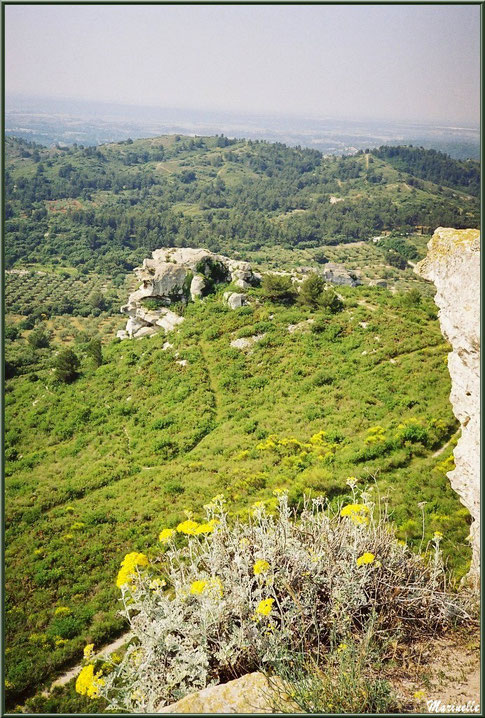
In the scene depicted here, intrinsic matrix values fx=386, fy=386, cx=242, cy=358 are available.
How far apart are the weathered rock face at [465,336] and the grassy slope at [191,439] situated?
58.3 inches

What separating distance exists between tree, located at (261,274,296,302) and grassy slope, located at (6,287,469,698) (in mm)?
1225

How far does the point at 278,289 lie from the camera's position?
21.7 metres

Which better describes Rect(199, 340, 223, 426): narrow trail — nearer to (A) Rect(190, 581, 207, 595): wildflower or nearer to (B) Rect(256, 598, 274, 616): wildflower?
(A) Rect(190, 581, 207, 595): wildflower

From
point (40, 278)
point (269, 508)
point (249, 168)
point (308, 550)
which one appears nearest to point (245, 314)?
point (269, 508)

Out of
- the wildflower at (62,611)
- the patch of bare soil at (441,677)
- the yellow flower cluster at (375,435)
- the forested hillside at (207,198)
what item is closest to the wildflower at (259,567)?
the patch of bare soil at (441,677)

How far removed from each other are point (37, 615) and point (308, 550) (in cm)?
649

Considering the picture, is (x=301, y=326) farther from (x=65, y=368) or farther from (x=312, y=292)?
(x=65, y=368)

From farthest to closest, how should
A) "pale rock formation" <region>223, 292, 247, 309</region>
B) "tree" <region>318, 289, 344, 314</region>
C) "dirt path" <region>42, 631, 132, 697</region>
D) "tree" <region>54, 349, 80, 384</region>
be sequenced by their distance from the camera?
1. "pale rock formation" <region>223, 292, 247, 309</region>
2. "tree" <region>54, 349, 80, 384</region>
3. "tree" <region>318, 289, 344, 314</region>
4. "dirt path" <region>42, 631, 132, 697</region>

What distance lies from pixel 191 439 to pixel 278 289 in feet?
35.7

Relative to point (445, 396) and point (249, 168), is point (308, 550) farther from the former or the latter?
point (249, 168)

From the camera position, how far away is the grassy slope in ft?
24.6

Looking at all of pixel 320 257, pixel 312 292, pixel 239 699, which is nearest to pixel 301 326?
pixel 312 292

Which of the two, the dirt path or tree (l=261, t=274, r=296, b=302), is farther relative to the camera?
tree (l=261, t=274, r=296, b=302)

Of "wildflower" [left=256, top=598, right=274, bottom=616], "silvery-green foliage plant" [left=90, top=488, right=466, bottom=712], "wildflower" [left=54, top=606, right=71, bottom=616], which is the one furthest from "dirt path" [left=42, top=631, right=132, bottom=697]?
"wildflower" [left=256, top=598, right=274, bottom=616]
